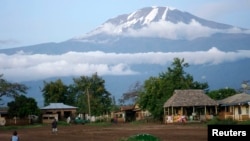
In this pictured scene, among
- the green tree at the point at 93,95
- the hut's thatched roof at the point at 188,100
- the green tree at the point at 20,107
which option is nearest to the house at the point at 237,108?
the hut's thatched roof at the point at 188,100

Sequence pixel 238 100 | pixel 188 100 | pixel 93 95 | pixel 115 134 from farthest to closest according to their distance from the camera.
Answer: pixel 93 95 → pixel 188 100 → pixel 238 100 → pixel 115 134

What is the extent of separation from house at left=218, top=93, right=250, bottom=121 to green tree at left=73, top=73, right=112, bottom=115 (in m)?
30.7

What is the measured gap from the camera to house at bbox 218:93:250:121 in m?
46.3

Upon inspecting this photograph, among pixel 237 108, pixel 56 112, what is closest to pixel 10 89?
pixel 56 112

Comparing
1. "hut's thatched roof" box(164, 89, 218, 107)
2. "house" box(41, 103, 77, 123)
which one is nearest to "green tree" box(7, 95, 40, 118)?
"house" box(41, 103, 77, 123)

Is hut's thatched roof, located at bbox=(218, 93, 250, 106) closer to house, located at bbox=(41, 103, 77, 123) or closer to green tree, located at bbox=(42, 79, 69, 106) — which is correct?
house, located at bbox=(41, 103, 77, 123)

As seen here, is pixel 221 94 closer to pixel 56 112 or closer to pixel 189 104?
pixel 189 104

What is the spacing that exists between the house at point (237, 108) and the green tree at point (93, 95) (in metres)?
30.7

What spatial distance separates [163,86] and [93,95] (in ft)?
100

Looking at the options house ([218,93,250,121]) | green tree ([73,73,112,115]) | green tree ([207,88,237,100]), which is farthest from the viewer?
green tree ([73,73,112,115])

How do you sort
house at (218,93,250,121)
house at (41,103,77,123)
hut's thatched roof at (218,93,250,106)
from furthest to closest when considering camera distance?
house at (41,103,77,123) < hut's thatched roof at (218,93,250,106) < house at (218,93,250,121)

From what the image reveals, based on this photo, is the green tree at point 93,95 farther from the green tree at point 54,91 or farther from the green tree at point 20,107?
the green tree at point 20,107

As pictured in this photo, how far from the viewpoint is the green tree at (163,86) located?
199ft

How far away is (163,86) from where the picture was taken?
62219mm
